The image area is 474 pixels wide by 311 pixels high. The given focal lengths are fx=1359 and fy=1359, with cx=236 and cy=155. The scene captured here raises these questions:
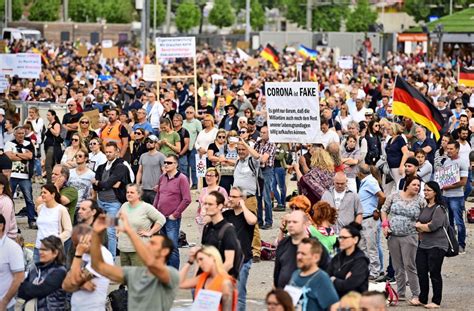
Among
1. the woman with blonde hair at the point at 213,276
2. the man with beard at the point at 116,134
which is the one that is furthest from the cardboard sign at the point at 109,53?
the woman with blonde hair at the point at 213,276

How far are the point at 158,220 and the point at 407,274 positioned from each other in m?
2.68

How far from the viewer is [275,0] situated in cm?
10125

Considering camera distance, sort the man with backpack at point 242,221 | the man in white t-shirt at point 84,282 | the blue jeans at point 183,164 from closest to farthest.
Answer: the man in white t-shirt at point 84,282
the man with backpack at point 242,221
the blue jeans at point 183,164

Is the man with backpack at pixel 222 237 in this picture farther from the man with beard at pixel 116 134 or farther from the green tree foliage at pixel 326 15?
the green tree foliage at pixel 326 15

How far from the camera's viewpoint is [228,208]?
12.8 m

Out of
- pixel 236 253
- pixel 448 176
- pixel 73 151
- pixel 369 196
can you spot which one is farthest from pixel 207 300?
pixel 73 151

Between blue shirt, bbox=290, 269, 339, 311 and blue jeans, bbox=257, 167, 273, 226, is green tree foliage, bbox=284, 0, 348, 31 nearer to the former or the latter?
blue jeans, bbox=257, 167, 273, 226

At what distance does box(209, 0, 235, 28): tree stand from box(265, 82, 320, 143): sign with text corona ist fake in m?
80.4

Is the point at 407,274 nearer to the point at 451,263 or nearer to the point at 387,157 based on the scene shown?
the point at 451,263

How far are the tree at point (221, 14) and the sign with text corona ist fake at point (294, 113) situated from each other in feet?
264

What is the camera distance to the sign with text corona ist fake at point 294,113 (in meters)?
16.5

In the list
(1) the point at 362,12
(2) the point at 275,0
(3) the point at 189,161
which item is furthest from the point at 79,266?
(2) the point at 275,0

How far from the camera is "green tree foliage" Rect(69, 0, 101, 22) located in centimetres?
9106

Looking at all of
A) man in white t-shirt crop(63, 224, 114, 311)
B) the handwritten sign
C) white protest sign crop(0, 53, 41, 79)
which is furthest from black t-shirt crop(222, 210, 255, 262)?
white protest sign crop(0, 53, 41, 79)
